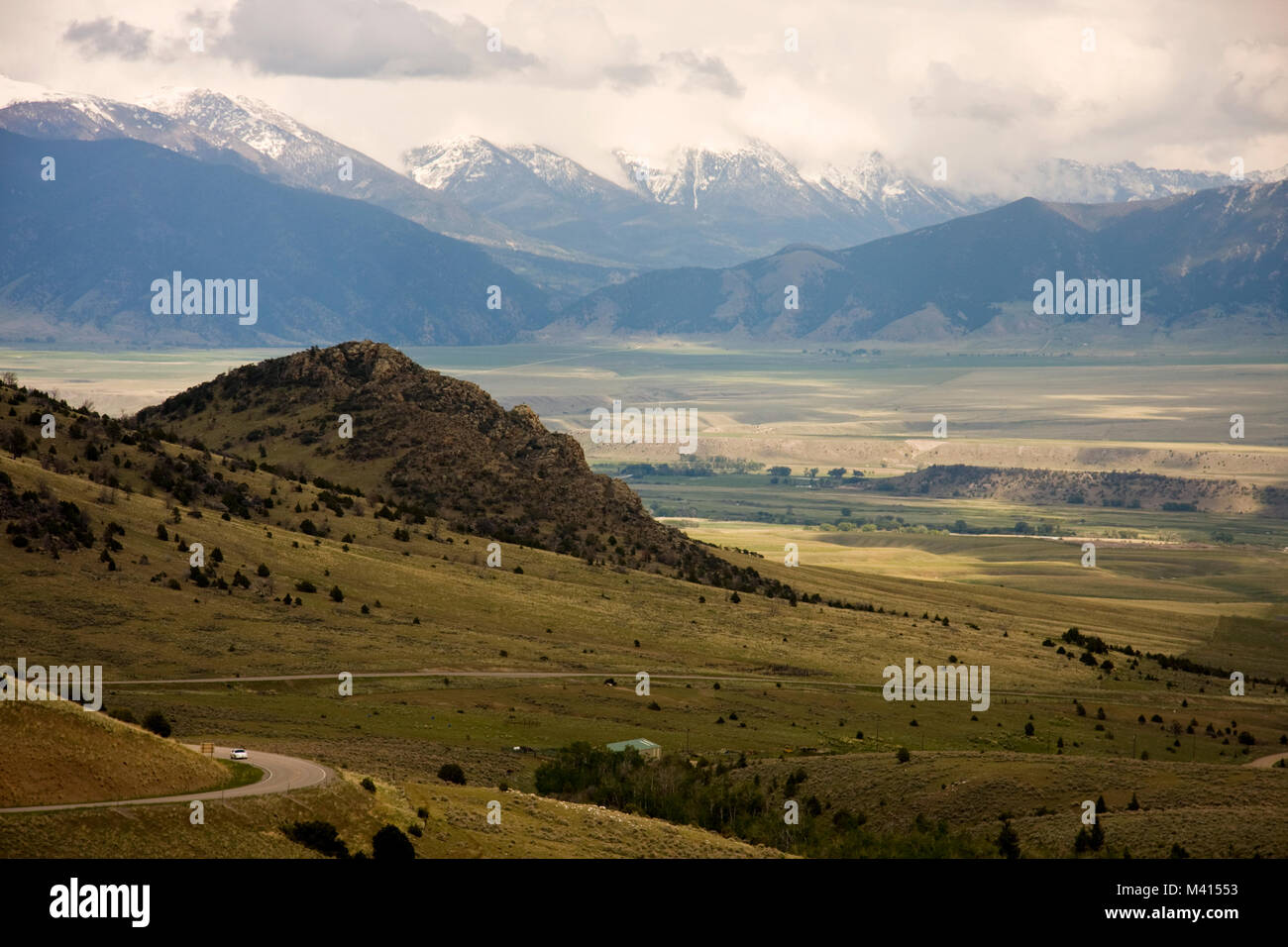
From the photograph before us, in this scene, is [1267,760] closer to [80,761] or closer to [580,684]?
[580,684]

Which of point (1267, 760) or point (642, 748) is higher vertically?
point (642, 748)

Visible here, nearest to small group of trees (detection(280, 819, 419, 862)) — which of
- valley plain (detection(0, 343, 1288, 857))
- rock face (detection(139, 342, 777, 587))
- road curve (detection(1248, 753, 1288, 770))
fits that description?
valley plain (detection(0, 343, 1288, 857))

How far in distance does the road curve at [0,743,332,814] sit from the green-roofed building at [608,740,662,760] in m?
18.1

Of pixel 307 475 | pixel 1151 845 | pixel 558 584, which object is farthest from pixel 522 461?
pixel 1151 845

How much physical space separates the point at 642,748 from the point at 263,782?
84.0ft

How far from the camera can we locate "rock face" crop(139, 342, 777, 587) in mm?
144875

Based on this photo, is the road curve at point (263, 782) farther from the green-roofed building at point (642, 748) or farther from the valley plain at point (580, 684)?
the green-roofed building at point (642, 748)

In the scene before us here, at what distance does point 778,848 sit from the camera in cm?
5850

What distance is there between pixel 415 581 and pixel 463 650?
16.8 metres

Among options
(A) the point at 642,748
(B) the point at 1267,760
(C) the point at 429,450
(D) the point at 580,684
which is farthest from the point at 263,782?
(C) the point at 429,450

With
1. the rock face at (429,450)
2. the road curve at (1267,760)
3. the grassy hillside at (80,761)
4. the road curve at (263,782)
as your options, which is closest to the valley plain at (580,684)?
the road curve at (263,782)

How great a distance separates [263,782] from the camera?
48.7 meters

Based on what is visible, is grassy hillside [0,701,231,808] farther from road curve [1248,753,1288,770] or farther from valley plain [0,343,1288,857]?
road curve [1248,753,1288,770]
